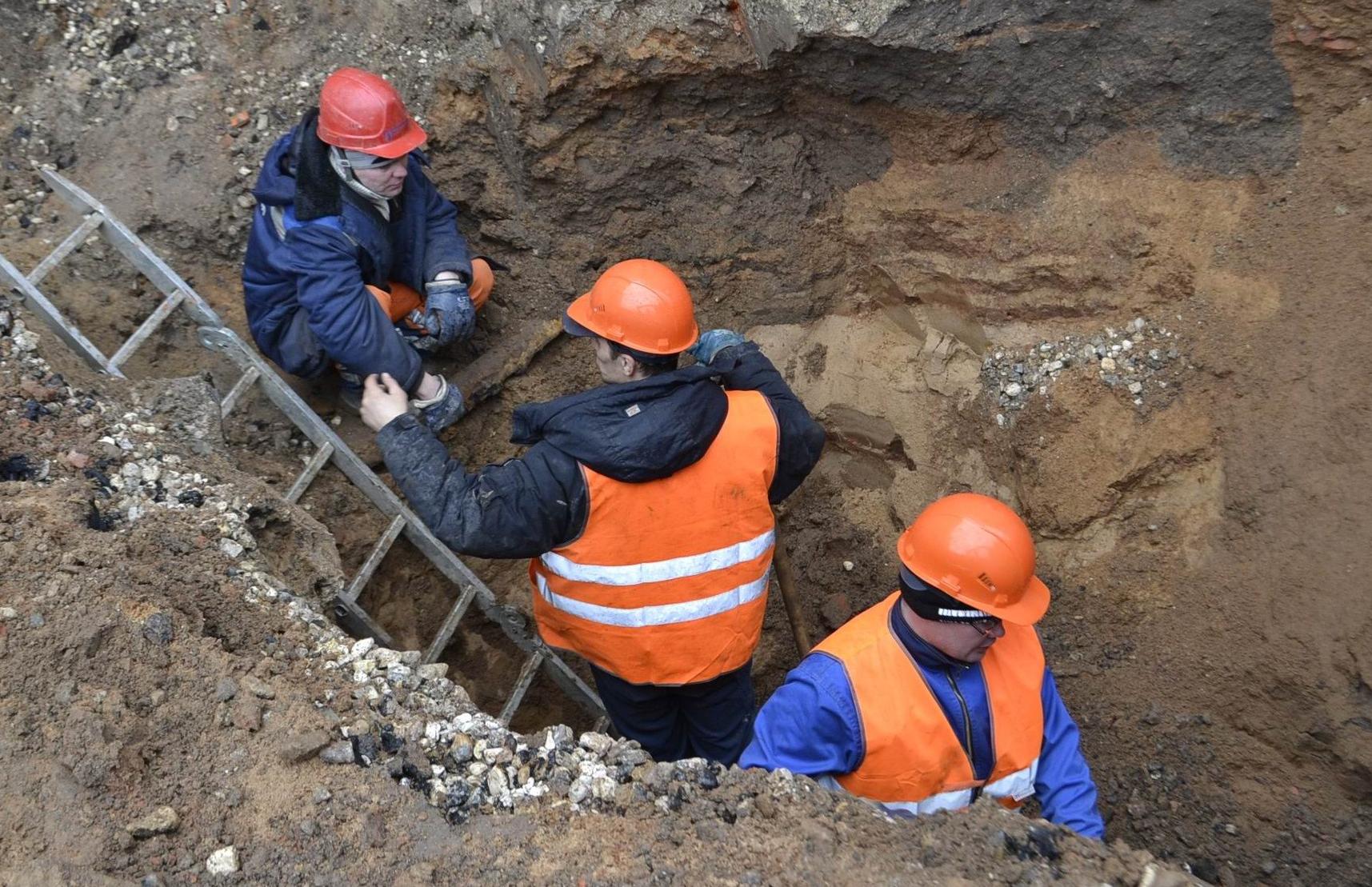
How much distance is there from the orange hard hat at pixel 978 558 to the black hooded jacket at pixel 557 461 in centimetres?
79

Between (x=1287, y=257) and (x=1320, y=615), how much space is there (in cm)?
131

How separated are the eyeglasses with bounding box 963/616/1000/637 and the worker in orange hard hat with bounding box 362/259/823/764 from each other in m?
0.90

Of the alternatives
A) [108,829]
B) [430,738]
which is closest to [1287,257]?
[430,738]

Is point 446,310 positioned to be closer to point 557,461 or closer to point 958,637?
point 557,461

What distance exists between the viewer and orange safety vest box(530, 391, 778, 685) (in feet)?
11.4

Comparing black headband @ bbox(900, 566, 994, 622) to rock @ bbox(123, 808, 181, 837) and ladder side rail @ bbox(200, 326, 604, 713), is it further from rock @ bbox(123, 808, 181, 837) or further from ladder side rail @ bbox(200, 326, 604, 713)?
ladder side rail @ bbox(200, 326, 604, 713)

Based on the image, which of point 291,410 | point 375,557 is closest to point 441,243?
point 291,410

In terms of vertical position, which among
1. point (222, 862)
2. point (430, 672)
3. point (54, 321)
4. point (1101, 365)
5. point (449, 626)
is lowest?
point (449, 626)

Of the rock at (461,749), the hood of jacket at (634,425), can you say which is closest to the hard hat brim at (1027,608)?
the hood of jacket at (634,425)

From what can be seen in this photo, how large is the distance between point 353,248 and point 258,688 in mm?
1865

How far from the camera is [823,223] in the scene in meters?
Answer: 5.12

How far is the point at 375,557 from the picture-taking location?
4.23 meters

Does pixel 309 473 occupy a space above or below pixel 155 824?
below

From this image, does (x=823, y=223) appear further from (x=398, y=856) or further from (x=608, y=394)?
(x=398, y=856)
